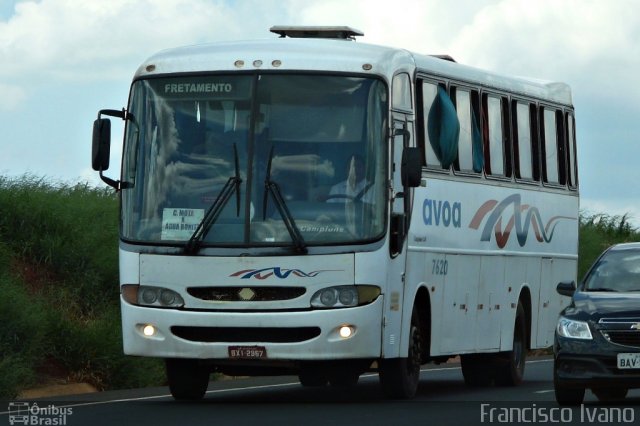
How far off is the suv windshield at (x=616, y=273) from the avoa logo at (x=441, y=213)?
6.38ft

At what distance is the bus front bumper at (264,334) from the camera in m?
18.8

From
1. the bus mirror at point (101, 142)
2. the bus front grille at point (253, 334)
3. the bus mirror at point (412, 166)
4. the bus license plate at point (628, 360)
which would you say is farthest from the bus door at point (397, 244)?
the bus mirror at point (101, 142)

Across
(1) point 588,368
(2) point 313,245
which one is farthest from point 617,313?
(2) point 313,245

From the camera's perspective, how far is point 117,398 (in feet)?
69.8

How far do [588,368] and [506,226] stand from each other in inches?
221

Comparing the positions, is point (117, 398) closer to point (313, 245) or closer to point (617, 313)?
point (313, 245)

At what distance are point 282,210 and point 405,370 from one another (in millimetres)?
2431

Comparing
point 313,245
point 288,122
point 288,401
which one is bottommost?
point 288,401

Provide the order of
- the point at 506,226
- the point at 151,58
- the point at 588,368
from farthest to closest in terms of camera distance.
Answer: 1. the point at 506,226
2. the point at 151,58
3. the point at 588,368

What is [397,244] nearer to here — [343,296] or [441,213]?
[343,296]

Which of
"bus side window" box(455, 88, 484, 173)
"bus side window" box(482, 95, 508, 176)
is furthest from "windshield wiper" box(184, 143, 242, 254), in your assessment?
"bus side window" box(482, 95, 508, 176)

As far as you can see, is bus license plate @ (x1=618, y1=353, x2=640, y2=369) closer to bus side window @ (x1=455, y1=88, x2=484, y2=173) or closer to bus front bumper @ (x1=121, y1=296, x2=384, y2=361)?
bus front bumper @ (x1=121, y1=296, x2=384, y2=361)

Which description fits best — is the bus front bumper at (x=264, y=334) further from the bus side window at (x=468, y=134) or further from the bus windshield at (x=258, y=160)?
the bus side window at (x=468, y=134)

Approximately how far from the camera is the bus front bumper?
18766mm
